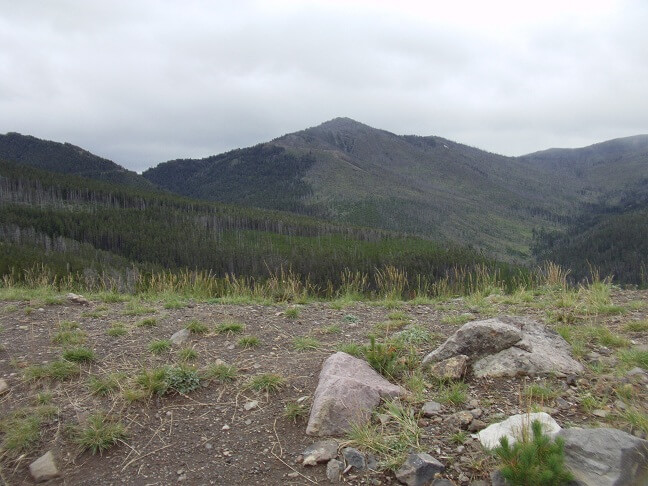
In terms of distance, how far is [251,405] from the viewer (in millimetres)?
4500

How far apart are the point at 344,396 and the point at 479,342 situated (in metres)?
1.95

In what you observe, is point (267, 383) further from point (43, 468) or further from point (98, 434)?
point (43, 468)

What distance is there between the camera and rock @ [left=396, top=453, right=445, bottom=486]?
10.9 feet

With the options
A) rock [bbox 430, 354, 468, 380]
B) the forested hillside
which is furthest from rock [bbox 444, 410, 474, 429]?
the forested hillside

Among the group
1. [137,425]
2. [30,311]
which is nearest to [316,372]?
[137,425]

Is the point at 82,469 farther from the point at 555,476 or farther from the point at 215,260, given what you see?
the point at 215,260

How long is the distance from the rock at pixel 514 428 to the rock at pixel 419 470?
48 cm

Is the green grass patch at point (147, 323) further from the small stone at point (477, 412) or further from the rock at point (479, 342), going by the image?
the small stone at point (477, 412)

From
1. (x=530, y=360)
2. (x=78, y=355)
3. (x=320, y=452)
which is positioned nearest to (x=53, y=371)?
(x=78, y=355)

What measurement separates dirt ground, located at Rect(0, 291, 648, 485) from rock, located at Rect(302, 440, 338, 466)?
65 millimetres

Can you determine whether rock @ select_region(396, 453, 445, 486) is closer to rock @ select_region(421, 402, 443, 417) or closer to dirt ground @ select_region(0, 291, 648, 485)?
dirt ground @ select_region(0, 291, 648, 485)

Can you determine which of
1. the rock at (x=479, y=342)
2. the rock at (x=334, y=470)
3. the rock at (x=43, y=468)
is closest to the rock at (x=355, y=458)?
the rock at (x=334, y=470)

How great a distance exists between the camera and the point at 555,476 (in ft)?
9.32

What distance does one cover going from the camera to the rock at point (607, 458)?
288cm
